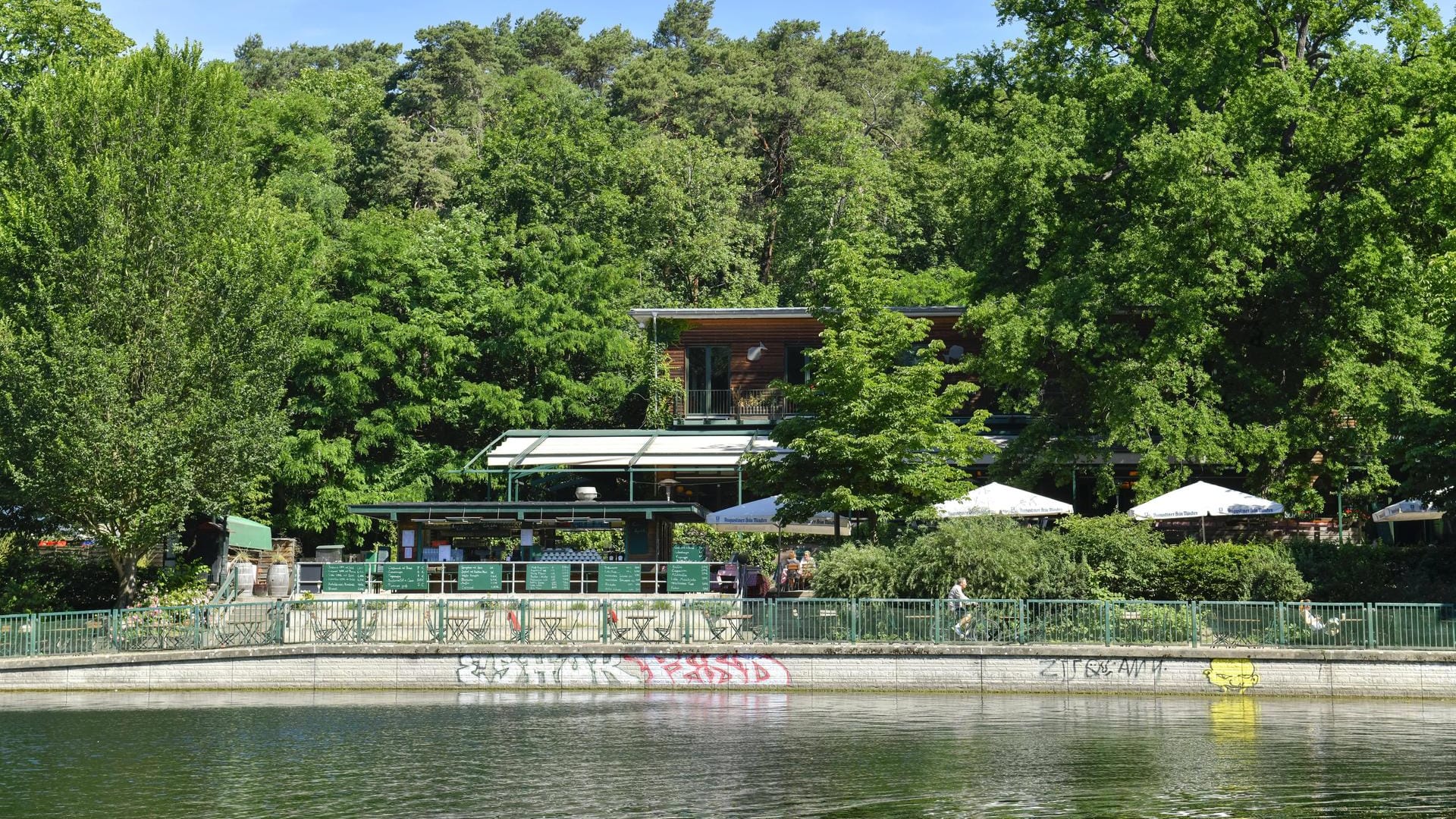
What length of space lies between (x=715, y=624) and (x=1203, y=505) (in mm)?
11571

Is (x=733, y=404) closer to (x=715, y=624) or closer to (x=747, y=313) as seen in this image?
(x=747, y=313)

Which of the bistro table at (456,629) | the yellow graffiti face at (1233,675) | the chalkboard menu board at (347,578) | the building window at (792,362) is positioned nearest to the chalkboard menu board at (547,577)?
the chalkboard menu board at (347,578)

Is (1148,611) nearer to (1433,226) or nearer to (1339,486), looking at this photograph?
(1339,486)

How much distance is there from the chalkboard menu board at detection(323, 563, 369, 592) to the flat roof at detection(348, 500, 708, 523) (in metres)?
2.15

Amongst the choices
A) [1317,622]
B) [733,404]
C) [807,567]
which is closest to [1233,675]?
[1317,622]

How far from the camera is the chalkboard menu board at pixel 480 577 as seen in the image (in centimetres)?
3350

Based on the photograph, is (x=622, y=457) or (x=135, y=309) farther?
(x=622, y=457)

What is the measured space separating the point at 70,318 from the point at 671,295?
1331 inches

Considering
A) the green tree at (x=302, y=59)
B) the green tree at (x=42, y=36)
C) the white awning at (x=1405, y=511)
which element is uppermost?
the green tree at (x=302, y=59)

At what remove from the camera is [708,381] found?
51.0m

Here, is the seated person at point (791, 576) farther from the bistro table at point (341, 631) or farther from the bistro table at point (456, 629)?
the bistro table at point (341, 631)

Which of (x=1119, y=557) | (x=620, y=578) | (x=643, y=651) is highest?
(x=1119, y=557)

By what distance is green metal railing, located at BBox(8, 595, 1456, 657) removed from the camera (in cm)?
2670

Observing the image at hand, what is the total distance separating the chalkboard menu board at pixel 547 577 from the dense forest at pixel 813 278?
665cm
